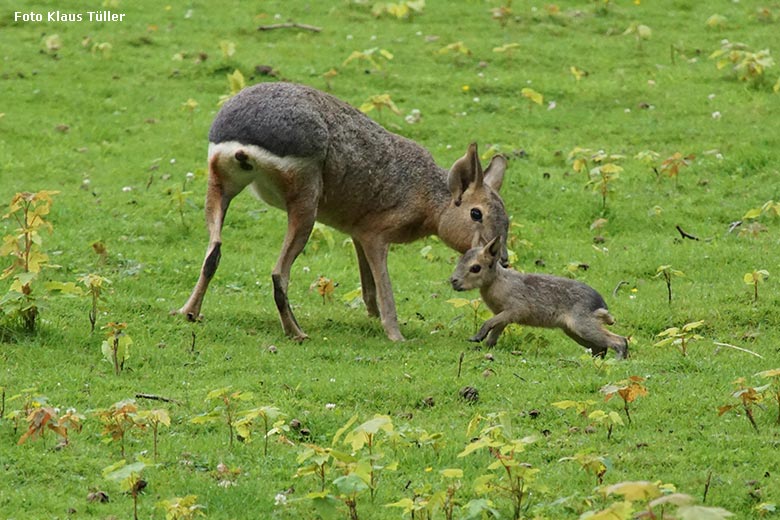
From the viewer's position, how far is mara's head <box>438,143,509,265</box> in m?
10.2

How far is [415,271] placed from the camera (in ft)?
39.3

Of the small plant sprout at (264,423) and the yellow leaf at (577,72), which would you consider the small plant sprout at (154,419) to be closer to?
the small plant sprout at (264,423)

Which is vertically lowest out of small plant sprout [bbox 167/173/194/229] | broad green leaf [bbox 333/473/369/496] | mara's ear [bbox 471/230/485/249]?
small plant sprout [bbox 167/173/194/229]

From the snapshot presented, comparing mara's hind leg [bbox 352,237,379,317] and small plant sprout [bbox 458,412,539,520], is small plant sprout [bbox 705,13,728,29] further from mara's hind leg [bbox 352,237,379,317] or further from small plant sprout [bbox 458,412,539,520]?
small plant sprout [bbox 458,412,539,520]

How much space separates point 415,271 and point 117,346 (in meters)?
4.27

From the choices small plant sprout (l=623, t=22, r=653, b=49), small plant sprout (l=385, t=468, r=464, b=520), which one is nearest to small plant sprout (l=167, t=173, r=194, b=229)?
small plant sprout (l=385, t=468, r=464, b=520)

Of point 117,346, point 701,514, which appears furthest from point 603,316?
point 701,514

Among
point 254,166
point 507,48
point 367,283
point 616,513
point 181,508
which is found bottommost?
point 367,283

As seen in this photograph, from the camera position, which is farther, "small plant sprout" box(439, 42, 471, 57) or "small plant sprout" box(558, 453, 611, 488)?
"small plant sprout" box(439, 42, 471, 57)

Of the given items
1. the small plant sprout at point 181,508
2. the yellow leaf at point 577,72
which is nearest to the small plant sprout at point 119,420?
the small plant sprout at point 181,508

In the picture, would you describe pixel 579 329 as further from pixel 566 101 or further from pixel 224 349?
Result: pixel 566 101

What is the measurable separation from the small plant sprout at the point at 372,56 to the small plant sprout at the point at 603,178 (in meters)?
3.53

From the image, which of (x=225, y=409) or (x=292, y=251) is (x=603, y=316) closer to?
(x=292, y=251)

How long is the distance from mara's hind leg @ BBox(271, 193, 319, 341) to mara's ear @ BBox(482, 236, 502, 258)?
128 cm
